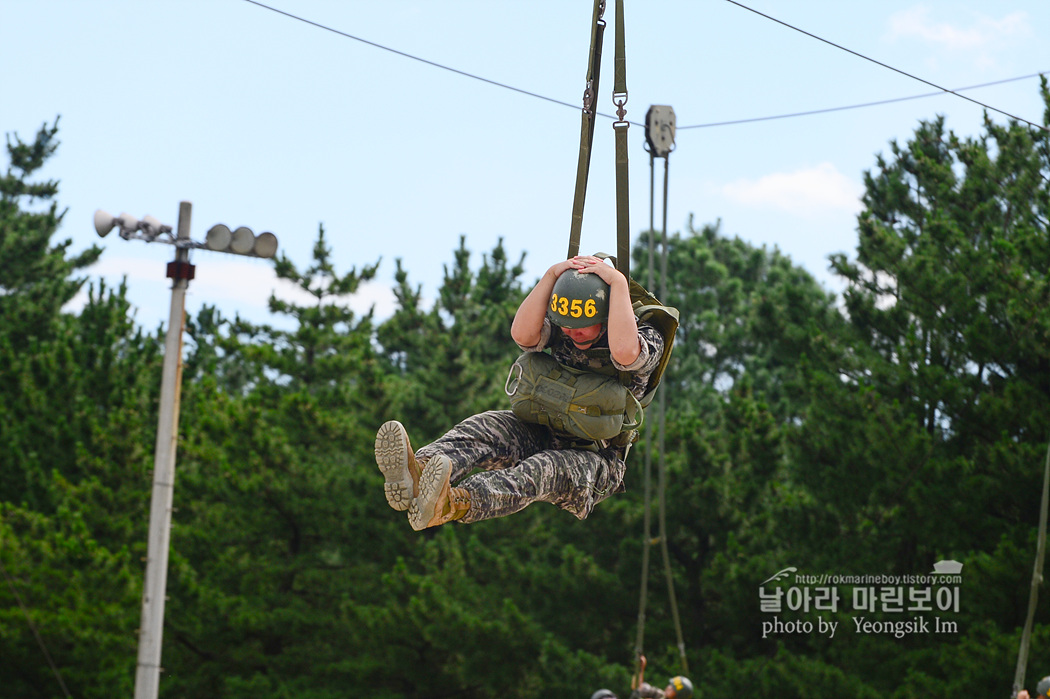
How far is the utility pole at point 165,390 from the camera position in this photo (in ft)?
29.8

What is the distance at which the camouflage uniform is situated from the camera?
15.2ft

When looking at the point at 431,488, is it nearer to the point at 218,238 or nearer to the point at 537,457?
the point at 537,457

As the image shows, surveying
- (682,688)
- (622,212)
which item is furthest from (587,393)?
(682,688)

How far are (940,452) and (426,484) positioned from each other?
1321cm

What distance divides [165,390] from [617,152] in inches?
212

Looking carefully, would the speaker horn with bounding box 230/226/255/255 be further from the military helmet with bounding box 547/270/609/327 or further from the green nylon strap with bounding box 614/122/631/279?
the military helmet with bounding box 547/270/609/327

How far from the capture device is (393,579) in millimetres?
19016

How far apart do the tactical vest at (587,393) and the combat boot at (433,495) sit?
71 centimetres

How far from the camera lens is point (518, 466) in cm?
480

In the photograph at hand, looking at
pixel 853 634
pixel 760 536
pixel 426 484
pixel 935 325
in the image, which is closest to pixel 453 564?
pixel 760 536

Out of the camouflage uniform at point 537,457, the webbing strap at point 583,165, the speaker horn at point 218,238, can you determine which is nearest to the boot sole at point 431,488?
the camouflage uniform at point 537,457

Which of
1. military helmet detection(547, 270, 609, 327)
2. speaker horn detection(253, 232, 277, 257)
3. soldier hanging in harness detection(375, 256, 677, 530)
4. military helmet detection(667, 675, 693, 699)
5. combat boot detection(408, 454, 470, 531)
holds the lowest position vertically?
military helmet detection(667, 675, 693, 699)

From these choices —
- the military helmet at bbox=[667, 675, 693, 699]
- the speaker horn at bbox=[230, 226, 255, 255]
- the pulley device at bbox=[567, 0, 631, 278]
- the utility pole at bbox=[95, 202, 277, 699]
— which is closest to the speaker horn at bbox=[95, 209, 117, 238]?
the utility pole at bbox=[95, 202, 277, 699]

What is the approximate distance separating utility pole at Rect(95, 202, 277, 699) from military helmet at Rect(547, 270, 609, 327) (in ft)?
16.4
